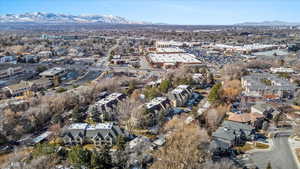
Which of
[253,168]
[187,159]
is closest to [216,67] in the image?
[253,168]

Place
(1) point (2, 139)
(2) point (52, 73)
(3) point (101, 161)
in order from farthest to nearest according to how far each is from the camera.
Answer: (2) point (52, 73)
(1) point (2, 139)
(3) point (101, 161)

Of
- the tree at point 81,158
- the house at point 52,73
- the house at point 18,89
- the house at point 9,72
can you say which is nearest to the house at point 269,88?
the tree at point 81,158

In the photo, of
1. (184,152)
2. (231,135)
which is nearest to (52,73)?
(231,135)

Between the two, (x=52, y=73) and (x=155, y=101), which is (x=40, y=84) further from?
(x=155, y=101)

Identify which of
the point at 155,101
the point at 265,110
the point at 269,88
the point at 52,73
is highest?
the point at 269,88

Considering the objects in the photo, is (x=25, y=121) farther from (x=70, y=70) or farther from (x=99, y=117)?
(x=70, y=70)

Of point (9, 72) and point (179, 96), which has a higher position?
point (179, 96)
